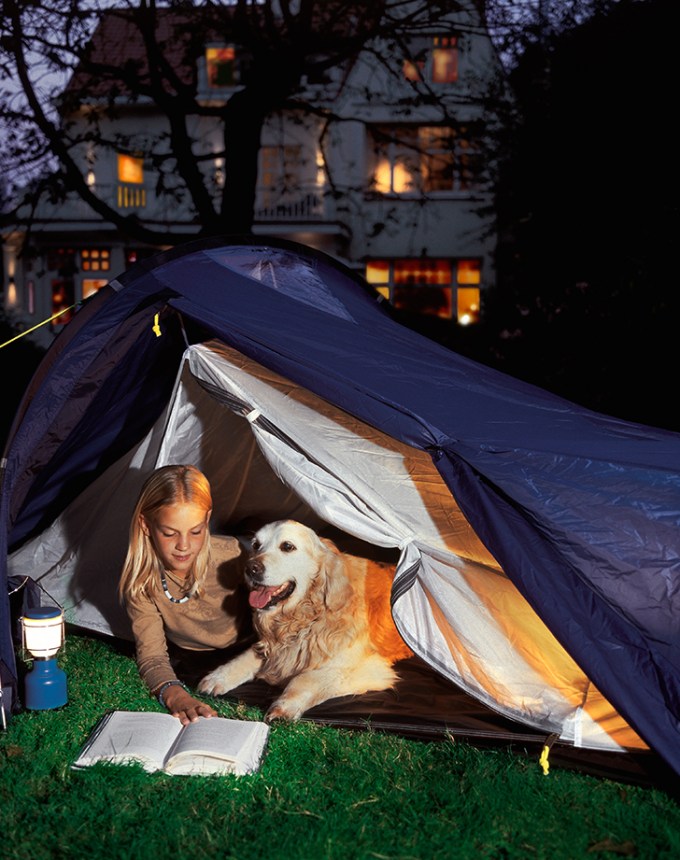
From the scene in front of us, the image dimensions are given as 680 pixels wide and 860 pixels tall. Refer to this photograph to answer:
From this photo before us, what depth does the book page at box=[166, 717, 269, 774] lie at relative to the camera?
2650 mm

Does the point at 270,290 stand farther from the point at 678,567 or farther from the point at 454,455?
the point at 678,567

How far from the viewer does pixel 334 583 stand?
3283mm

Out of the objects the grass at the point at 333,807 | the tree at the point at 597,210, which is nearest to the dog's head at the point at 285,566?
the grass at the point at 333,807

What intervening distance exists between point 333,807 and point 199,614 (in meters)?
1.21

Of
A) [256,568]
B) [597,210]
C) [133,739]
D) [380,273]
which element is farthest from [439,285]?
[133,739]

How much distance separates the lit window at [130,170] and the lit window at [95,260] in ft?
5.46

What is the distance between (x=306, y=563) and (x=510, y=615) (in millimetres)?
765

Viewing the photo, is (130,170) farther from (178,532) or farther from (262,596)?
(262,596)

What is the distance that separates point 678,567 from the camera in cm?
272

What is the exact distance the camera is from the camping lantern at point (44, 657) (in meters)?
3.10

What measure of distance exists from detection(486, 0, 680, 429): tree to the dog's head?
5329 millimetres

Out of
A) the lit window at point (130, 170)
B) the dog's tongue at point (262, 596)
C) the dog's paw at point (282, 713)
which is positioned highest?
the lit window at point (130, 170)

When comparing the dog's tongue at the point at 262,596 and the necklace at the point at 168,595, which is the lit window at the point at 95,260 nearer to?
the necklace at the point at 168,595

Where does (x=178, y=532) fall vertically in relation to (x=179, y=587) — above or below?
above
